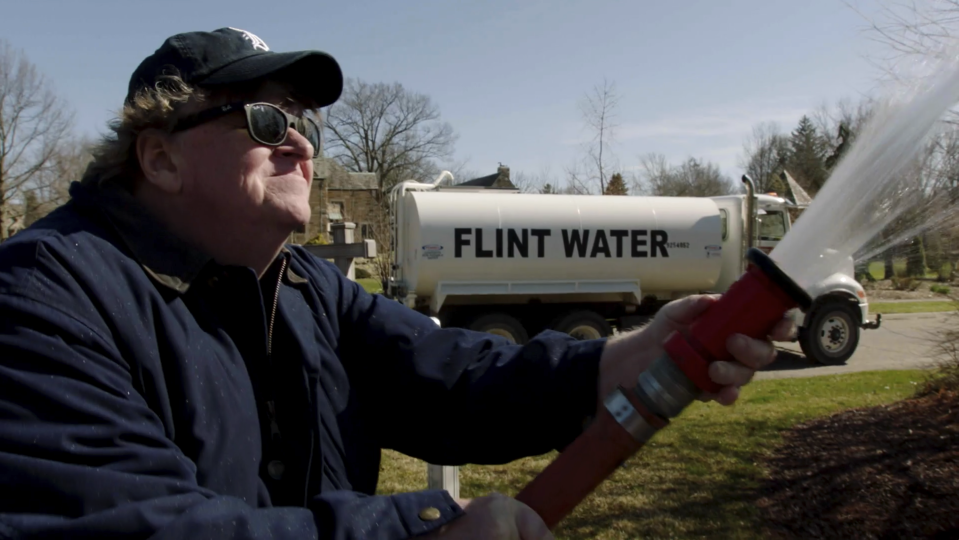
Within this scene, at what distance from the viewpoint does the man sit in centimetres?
113

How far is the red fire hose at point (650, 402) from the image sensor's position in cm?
153

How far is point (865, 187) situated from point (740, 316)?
1.66ft

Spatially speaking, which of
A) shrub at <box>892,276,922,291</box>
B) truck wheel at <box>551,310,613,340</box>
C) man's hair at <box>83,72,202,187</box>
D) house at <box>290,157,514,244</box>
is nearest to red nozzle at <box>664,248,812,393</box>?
man's hair at <box>83,72,202,187</box>

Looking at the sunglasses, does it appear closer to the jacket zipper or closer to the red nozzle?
the jacket zipper

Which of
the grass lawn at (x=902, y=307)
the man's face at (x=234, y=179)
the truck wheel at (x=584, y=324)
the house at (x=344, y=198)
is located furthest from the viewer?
the house at (x=344, y=198)

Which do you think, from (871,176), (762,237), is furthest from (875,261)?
(762,237)

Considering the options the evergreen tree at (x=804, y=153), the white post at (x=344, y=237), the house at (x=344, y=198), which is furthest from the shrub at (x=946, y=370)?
the house at (x=344, y=198)

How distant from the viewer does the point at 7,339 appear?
1.15m

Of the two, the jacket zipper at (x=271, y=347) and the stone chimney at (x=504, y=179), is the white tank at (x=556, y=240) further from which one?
the stone chimney at (x=504, y=179)

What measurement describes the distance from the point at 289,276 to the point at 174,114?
52 centimetres

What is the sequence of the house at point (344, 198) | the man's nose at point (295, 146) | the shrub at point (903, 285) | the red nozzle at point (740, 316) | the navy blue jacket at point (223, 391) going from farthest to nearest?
1. the house at point (344, 198)
2. the shrub at point (903, 285)
3. the man's nose at point (295, 146)
4. the red nozzle at point (740, 316)
5. the navy blue jacket at point (223, 391)

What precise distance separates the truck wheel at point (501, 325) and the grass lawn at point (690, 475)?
12.2 ft

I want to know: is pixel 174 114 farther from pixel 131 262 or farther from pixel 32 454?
pixel 32 454

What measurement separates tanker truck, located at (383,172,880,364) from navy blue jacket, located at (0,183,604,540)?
9.53 meters
